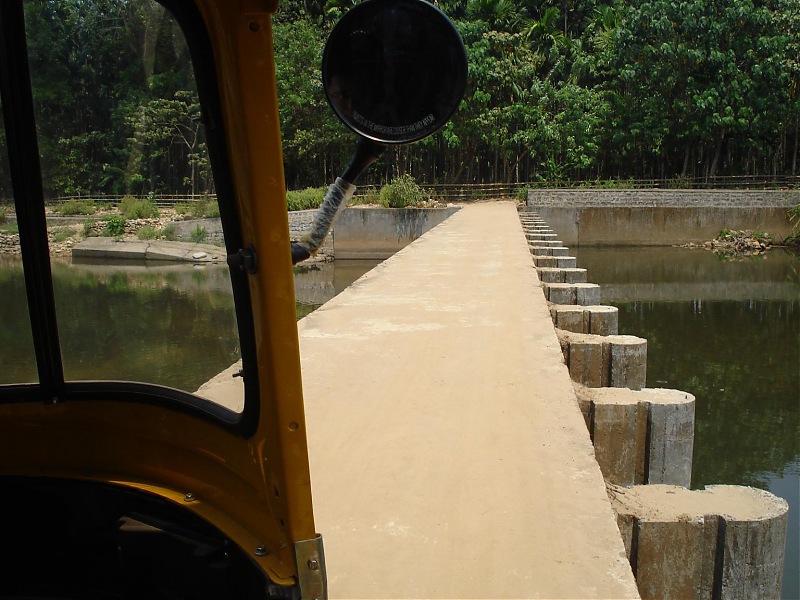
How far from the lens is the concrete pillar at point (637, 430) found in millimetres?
3988

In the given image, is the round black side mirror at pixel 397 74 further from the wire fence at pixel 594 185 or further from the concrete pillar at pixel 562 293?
the wire fence at pixel 594 185

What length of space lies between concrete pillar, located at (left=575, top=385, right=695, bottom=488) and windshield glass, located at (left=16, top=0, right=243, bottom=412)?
258 cm

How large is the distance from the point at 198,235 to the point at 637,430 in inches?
113

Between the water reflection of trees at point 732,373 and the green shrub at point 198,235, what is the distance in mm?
6732

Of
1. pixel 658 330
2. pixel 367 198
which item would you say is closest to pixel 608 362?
pixel 658 330

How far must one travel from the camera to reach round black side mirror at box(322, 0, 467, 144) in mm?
1498

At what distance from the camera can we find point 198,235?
1823 mm

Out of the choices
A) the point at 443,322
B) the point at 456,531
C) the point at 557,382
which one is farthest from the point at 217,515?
the point at 443,322

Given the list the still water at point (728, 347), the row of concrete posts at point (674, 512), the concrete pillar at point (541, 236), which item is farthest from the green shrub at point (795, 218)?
the row of concrete posts at point (674, 512)

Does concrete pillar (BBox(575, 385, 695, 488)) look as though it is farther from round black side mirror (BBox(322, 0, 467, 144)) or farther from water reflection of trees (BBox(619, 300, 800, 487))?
water reflection of trees (BBox(619, 300, 800, 487))

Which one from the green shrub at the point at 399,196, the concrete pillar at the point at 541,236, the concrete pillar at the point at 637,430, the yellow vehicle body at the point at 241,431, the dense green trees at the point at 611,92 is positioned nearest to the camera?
the yellow vehicle body at the point at 241,431

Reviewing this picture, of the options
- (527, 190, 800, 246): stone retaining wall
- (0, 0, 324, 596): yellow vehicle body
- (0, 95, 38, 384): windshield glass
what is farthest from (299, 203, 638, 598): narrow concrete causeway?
(527, 190, 800, 246): stone retaining wall

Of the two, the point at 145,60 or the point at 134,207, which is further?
the point at 134,207

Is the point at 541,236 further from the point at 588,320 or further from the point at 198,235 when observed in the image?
the point at 198,235
